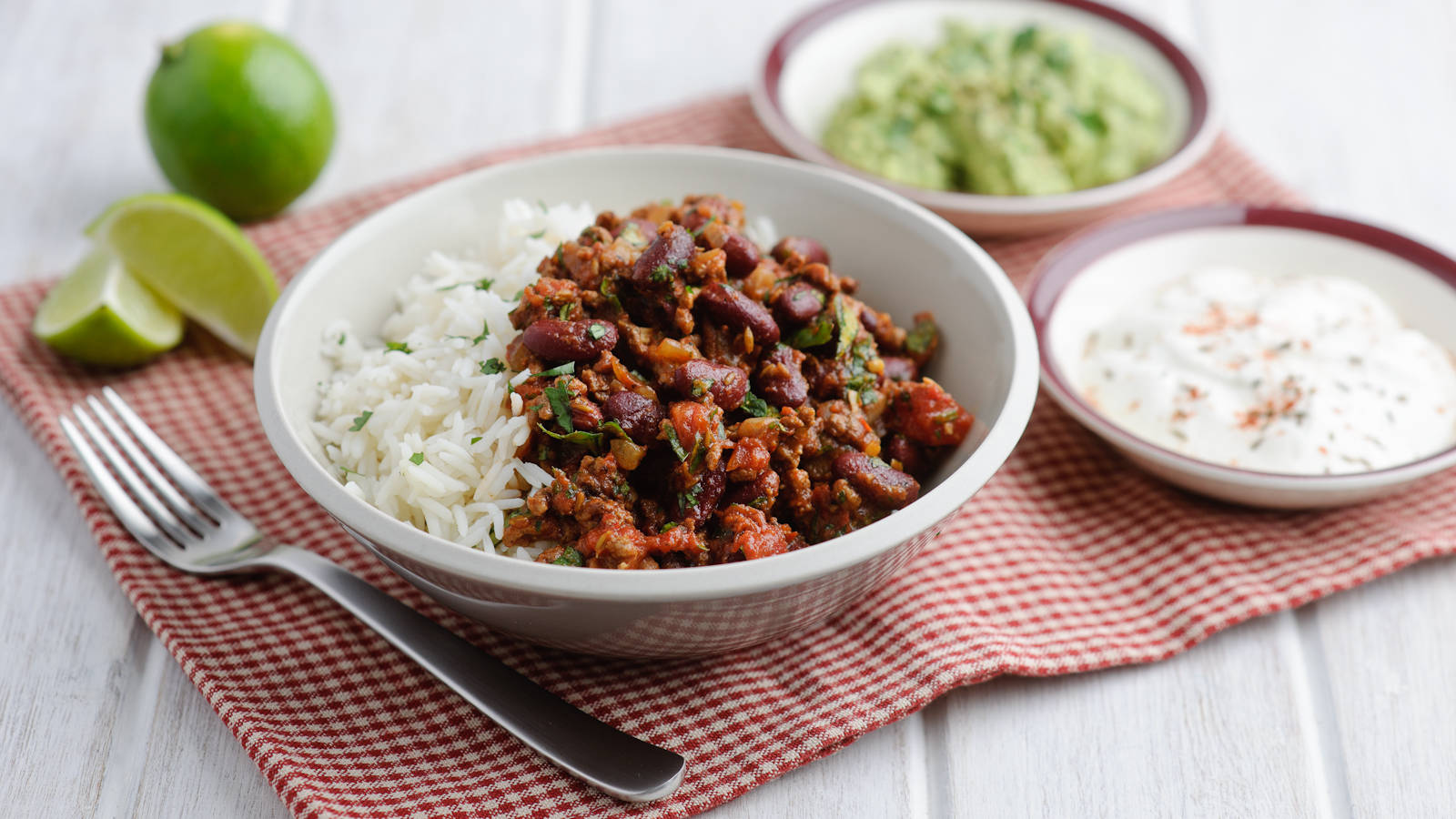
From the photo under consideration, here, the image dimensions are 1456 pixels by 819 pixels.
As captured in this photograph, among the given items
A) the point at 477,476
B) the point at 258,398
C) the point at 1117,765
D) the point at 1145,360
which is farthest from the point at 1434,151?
the point at 258,398

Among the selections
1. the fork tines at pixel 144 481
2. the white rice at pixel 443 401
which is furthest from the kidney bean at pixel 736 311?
the fork tines at pixel 144 481

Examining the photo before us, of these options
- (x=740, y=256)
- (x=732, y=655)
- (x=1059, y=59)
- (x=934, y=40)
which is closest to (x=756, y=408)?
(x=740, y=256)

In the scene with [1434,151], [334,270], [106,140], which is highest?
[334,270]

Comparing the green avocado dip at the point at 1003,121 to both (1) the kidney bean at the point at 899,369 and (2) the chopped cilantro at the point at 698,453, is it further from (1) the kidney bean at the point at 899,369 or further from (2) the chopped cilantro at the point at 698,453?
(2) the chopped cilantro at the point at 698,453

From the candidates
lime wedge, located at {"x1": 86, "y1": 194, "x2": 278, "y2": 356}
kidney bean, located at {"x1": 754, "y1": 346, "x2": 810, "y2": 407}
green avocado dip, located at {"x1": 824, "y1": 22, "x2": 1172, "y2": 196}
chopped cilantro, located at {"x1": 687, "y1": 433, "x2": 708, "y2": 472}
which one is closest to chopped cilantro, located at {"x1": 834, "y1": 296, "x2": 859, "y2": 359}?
kidney bean, located at {"x1": 754, "y1": 346, "x2": 810, "y2": 407}

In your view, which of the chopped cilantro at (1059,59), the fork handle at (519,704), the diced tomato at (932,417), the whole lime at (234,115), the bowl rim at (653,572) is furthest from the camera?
the chopped cilantro at (1059,59)

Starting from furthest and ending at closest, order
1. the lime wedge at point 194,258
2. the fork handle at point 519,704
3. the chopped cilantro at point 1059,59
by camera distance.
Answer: the chopped cilantro at point 1059,59, the lime wedge at point 194,258, the fork handle at point 519,704

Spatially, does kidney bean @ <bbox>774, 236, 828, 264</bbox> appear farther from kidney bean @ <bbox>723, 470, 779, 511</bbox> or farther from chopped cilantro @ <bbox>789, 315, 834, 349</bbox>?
kidney bean @ <bbox>723, 470, 779, 511</bbox>

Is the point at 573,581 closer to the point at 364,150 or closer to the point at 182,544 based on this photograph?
the point at 182,544
